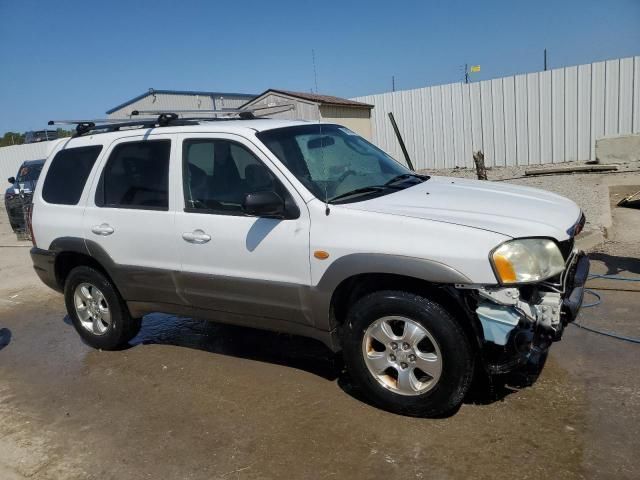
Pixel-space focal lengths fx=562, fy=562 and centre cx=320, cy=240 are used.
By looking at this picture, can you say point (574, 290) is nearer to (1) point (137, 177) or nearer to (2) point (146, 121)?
(1) point (137, 177)

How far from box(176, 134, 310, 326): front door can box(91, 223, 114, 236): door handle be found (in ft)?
2.75

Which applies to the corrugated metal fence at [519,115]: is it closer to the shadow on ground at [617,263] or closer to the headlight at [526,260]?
the shadow on ground at [617,263]

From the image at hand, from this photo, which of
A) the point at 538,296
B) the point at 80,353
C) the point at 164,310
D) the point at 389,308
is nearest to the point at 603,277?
the point at 538,296

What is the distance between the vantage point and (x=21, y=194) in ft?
43.3

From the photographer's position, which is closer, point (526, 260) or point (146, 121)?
point (526, 260)

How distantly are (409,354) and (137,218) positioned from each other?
2.51 metres

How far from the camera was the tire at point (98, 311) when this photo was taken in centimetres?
512

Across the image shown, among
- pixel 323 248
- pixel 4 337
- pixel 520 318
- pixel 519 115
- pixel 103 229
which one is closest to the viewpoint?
pixel 520 318

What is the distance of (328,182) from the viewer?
3.97 metres

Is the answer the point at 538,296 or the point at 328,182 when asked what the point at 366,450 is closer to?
the point at 538,296

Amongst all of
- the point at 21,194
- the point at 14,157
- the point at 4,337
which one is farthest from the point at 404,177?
the point at 14,157

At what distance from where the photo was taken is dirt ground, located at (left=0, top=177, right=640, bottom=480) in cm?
315

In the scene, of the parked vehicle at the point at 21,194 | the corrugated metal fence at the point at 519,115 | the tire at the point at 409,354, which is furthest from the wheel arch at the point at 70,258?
the corrugated metal fence at the point at 519,115

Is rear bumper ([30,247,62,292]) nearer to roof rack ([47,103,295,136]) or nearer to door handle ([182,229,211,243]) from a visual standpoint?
roof rack ([47,103,295,136])
